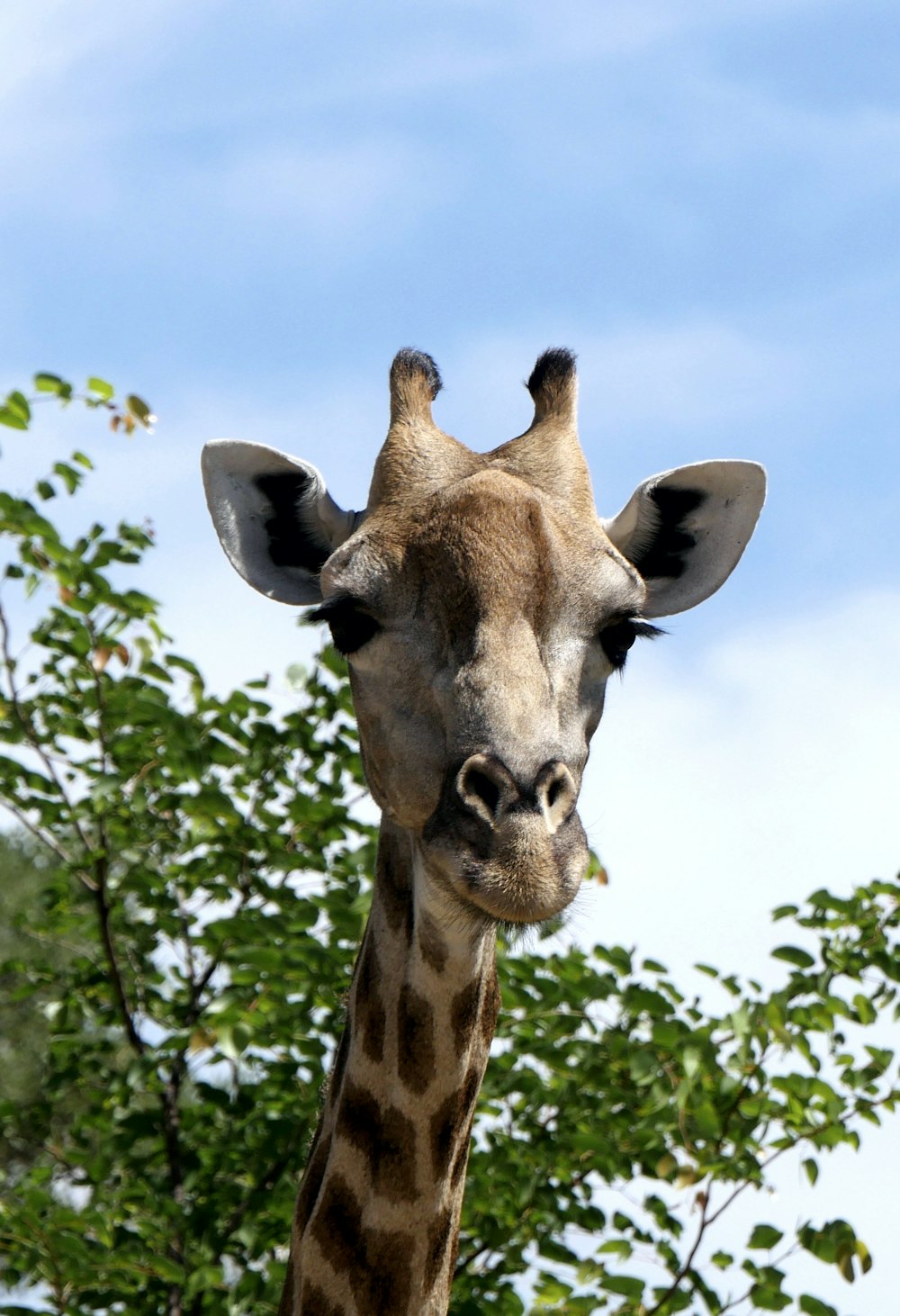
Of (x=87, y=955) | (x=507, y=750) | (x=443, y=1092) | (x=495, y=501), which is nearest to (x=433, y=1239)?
(x=443, y=1092)

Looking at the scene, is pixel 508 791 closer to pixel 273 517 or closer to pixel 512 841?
pixel 512 841

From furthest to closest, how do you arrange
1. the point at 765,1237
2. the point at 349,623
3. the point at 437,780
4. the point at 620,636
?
the point at 765,1237
the point at 620,636
the point at 349,623
the point at 437,780

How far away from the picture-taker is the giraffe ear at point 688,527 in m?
4.74

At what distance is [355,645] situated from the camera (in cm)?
397

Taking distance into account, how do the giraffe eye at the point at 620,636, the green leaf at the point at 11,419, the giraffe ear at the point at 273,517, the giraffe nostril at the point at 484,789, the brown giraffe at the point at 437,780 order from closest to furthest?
the giraffe nostril at the point at 484,789 → the brown giraffe at the point at 437,780 → the giraffe eye at the point at 620,636 → the giraffe ear at the point at 273,517 → the green leaf at the point at 11,419

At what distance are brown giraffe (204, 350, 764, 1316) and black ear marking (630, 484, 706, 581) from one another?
0.52 meters

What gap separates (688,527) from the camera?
15.8 feet

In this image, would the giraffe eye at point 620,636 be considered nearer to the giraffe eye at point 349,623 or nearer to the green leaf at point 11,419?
the giraffe eye at point 349,623

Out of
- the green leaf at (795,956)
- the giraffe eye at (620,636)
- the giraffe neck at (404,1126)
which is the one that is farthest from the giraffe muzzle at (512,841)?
the green leaf at (795,956)

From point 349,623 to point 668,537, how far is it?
4.23ft

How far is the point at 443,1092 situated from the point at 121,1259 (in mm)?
2481

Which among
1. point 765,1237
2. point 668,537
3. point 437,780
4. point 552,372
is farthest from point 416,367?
point 765,1237

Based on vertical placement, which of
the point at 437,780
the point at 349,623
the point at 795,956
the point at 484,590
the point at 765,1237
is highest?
the point at 795,956

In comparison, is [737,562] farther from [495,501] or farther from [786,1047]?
[786,1047]
